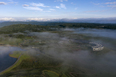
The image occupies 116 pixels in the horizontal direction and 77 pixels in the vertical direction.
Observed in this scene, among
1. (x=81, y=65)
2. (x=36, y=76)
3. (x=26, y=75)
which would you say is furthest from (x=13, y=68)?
(x=81, y=65)

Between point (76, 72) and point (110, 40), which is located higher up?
point (110, 40)

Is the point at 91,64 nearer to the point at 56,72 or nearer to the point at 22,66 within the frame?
the point at 56,72

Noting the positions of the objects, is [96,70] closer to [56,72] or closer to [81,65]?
[81,65]

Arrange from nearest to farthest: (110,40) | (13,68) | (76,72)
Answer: (76,72)
(13,68)
(110,40)

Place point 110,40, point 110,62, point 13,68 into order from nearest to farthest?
point 13,68 → point 110,62 → point 110,40

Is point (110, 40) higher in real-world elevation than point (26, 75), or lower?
higher

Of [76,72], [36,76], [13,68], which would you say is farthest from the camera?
[13,68]

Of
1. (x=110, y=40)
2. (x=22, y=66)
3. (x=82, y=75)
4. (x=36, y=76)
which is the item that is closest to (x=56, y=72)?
(x=36, y=76)

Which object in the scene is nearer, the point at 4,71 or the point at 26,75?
the point at 26,75

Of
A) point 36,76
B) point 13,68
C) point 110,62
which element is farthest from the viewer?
point 110,62
